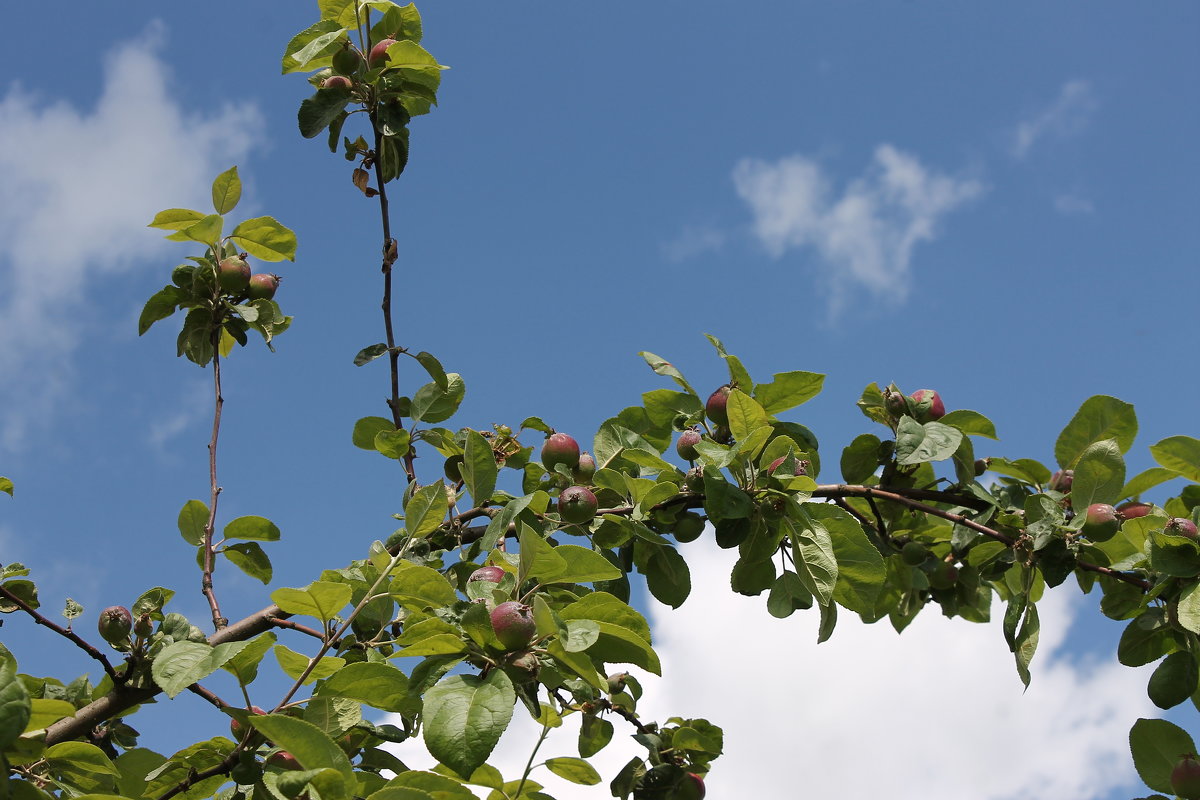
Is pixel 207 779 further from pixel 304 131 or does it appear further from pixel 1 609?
pixel 304 131

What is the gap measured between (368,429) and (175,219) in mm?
733

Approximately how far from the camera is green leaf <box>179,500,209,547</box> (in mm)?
2264

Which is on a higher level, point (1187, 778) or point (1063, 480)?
point (1063, 480)

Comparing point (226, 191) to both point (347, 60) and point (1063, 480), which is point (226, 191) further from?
point (1063, 480)

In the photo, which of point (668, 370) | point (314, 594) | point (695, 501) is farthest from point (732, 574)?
point (314, 594)

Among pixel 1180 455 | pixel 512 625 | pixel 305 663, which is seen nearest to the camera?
pixel 512 625

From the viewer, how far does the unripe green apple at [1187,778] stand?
174 centimetres

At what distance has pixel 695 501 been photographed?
211 cm

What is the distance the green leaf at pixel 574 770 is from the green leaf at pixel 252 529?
3.21 ft

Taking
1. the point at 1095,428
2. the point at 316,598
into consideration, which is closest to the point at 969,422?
the point at 1095,428

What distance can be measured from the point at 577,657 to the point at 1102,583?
1439mm

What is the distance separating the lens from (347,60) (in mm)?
2496

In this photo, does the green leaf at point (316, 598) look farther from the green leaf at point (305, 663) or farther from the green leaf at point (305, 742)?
the green leaf at point (305, 742)

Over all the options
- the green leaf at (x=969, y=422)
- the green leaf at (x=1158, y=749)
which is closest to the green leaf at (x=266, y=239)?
the green leaf at (x=969, y=422)
